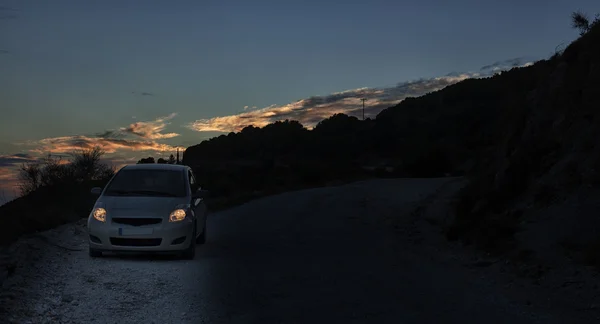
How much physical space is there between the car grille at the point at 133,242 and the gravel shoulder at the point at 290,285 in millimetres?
427

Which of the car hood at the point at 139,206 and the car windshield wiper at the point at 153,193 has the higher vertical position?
the car windshield wiper at the point at 153,193

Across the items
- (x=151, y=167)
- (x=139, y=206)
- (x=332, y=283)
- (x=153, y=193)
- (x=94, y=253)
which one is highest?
(x=151, y=167)

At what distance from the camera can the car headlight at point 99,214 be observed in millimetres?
12141

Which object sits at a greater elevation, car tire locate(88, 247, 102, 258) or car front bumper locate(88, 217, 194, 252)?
car front bumper locate(88, 217, 194, 252)

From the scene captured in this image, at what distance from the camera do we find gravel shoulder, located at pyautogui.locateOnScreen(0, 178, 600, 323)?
8062 millimetres

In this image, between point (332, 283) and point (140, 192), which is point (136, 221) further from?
point (332, 283)

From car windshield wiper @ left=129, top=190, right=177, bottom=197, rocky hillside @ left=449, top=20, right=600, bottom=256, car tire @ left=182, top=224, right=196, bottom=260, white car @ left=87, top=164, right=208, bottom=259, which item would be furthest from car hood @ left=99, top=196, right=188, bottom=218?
rocky hillside @ left=449, top=20, right=600, bottom=256

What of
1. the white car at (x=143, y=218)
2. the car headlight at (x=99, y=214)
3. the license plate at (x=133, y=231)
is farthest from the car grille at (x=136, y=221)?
the car headlight at (x=99, y=214)

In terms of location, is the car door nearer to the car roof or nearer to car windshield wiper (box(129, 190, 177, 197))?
the car roof

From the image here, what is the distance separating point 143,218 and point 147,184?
1452 mm

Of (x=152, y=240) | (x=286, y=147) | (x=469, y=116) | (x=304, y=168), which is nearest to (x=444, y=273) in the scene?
(x=152, y=240)

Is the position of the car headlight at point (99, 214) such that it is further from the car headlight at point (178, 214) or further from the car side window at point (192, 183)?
the car side window at point (192, 183)

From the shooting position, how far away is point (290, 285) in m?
10.2

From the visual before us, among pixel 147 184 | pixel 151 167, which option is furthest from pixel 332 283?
pixel 151 167
